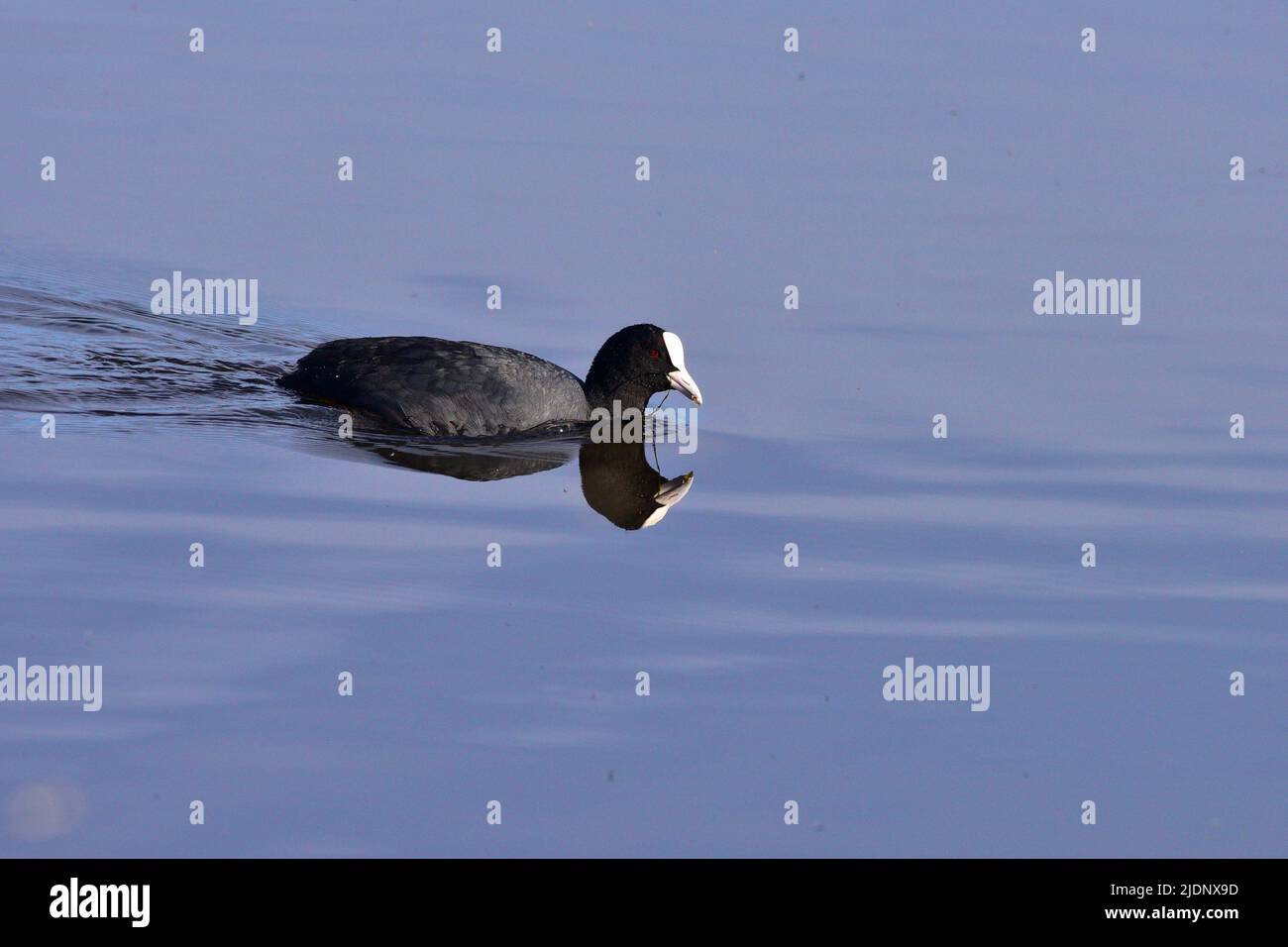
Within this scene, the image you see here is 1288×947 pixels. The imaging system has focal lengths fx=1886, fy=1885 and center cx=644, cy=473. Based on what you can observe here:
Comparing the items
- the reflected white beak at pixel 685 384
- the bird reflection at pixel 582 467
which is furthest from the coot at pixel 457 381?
the bird reflection at pixel 582 467

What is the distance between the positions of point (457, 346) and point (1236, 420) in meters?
5.90

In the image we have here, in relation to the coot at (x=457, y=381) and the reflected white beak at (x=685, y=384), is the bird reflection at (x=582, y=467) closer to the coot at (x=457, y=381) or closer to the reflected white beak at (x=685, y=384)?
the coot at (x=457, y=381)

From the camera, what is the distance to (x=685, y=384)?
14484mm

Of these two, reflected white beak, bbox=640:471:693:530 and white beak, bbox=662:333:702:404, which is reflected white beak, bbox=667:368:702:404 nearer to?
white beak, bbox=662:333:702:404

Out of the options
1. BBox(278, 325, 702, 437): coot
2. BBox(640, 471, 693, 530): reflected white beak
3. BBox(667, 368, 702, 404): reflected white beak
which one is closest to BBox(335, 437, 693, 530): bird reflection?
BBox(640, 471, 693, 530): reflected white beak

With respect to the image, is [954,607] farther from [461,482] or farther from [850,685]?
[461,482]

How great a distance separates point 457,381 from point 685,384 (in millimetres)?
1806

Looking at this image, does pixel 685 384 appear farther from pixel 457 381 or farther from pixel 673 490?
pixel 457 381

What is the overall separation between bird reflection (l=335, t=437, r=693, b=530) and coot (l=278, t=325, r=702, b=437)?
0.20 meters

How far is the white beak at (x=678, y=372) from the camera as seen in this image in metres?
14.5

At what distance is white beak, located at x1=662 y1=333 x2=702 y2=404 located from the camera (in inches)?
570

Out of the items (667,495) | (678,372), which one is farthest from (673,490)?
(678,372)

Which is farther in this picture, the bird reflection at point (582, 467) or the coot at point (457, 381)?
the coot at point (457, 381)
